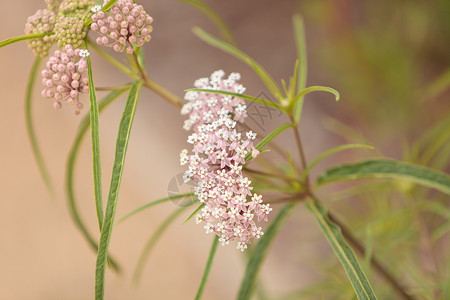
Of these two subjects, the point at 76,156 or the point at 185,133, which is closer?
the point at 76,156

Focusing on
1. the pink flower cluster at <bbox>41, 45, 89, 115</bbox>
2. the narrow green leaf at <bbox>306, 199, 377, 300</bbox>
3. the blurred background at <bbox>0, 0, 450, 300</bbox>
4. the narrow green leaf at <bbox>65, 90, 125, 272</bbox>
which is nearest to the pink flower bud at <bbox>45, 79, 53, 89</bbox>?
the pink flower cluster at <bbox>41, 45, 89, 115</bbox>

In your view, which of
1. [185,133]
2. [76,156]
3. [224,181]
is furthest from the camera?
[185,133]

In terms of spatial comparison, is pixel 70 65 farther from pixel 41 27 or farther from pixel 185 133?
pixel 185 133

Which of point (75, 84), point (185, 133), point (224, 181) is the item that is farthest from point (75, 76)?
point (185, 133)

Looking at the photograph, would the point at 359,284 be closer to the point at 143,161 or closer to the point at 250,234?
the point at 250,234

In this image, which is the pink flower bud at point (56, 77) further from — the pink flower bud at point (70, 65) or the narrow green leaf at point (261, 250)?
the narrow green leaf at point (261, 250)

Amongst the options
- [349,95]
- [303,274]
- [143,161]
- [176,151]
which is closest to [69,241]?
[143,161]
